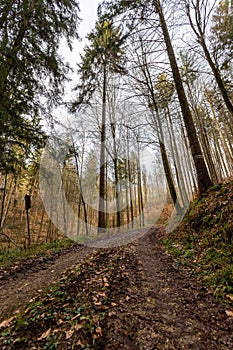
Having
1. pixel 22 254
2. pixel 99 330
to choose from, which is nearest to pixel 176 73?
pixel 99 330

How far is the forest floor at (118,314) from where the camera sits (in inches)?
64.7

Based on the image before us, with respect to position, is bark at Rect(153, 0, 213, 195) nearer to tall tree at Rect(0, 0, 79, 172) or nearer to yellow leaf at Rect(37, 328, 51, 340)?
tall tree at Rect(0, 0, 79, 172)

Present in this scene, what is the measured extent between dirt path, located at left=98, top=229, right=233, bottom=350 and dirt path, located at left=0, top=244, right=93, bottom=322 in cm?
143

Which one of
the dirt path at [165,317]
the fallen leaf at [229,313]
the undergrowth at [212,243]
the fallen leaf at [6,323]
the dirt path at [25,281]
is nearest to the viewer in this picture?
the dirt path at [165,317]

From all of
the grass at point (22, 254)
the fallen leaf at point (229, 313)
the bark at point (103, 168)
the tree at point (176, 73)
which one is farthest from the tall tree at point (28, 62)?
the fallen leaf at point (229, 313)

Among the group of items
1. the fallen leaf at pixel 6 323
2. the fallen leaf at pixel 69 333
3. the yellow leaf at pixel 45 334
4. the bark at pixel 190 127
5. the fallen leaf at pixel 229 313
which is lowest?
the fallen leaf at pixel 6 323

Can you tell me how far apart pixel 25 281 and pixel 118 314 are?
8.23ft

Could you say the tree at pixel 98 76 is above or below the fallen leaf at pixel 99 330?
above

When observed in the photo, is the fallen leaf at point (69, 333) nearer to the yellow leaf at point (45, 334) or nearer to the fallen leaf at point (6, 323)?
the yellow leaf at point (45, 334)

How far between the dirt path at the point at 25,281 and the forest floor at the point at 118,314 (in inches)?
0.8

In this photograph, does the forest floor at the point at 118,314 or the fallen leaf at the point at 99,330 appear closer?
the forest floor at the point at 118,314

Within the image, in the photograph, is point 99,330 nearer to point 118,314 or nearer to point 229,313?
point 118,314

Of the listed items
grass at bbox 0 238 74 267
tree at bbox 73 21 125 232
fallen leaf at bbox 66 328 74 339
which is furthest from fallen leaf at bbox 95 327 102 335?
tree at bbox 73 21 125 232

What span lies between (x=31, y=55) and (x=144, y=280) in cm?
751
